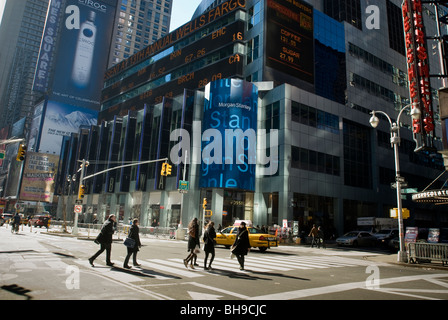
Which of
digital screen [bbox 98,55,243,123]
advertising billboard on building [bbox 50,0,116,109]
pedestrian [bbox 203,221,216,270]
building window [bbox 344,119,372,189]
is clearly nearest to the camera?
pedestrian [bbox 203,221,216,270]

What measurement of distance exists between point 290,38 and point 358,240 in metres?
27.7

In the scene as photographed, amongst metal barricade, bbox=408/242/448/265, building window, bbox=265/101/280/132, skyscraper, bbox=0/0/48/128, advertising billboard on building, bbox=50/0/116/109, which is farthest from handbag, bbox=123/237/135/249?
skyscraper, bbox=0/0/48/128

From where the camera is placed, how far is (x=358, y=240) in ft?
93.6

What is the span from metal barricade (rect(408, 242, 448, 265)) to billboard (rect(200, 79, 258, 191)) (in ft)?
66.8

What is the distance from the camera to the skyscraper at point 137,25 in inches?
4508

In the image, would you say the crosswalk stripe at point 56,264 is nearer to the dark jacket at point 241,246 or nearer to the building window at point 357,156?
the dark jacket at point 241,246

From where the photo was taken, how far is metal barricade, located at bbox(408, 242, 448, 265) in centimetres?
1533

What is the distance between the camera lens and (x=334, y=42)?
155 feet

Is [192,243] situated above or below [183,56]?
below

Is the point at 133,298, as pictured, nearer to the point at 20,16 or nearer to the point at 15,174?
the point at 15,174

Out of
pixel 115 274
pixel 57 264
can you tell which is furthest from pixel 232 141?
pixel 115 274

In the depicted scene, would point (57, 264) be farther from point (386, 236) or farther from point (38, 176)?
point (38, 176)

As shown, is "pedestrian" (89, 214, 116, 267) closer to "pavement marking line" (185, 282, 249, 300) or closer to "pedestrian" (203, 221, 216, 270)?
"pedestrian" (203, 221, 216, 270)

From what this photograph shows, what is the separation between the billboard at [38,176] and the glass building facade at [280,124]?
3650cm
